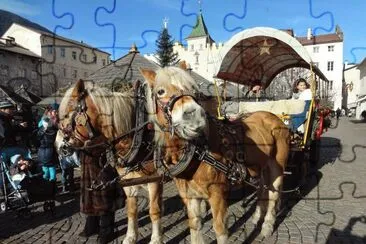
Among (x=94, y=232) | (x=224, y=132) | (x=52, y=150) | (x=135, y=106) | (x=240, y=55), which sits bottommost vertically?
(x=94, y=232)

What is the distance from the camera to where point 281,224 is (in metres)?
5.70

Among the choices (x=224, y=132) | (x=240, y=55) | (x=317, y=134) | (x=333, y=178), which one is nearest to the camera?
(x=224, y=132)

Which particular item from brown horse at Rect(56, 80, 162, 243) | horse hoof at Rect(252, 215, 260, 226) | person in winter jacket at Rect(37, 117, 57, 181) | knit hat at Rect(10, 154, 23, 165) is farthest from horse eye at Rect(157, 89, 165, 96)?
person in winter jacket at Rect(37, 117, 57, 181)

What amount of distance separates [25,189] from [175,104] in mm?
4501

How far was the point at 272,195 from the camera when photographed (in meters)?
5.47

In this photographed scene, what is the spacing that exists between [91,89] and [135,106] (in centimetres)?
57

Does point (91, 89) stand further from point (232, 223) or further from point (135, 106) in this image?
point (232, 223)

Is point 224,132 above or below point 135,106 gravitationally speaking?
below

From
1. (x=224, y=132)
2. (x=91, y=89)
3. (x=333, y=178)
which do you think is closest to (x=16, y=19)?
(x=91, y=89)

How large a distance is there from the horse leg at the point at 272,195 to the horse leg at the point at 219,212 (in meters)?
1.61

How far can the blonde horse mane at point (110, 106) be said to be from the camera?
4.16 metres

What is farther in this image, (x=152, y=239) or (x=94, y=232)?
(x=94, y=232)

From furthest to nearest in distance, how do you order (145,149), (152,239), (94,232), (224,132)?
(94,232) < (152,239) < (145,149) < (224,132)

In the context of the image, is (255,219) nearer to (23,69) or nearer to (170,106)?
(170,106)
